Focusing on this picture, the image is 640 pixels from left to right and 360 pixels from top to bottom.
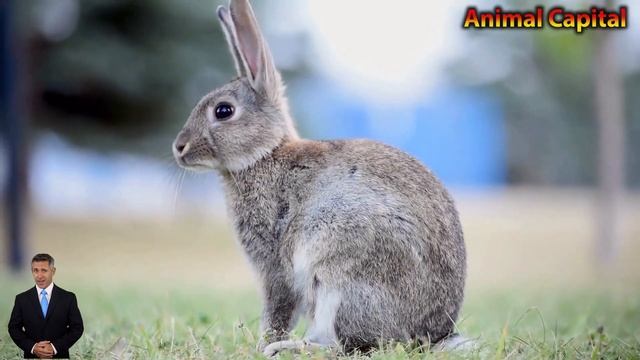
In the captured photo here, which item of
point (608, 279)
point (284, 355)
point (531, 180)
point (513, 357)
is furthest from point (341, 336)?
point (531, 180)

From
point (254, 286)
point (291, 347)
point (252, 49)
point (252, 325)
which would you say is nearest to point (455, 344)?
point (291, 347)

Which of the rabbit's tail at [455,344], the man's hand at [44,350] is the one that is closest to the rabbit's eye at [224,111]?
the man's hand at [44,350]

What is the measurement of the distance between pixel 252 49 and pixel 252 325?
4.84 feet

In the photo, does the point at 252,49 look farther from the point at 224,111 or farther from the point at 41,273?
the point at 41,273

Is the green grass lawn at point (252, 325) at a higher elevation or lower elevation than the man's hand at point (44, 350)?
lower

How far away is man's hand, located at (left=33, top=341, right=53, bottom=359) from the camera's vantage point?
3.38 meters

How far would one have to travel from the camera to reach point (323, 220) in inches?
142

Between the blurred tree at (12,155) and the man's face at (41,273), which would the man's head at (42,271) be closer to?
the man's face at (41,273)

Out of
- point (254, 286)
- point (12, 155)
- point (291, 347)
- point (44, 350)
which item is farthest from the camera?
point (12, 155)

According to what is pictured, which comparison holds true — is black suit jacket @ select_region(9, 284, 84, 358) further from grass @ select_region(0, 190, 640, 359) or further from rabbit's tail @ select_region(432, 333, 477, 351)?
rabbit's tail @ select_region(432, 333, 477, 351)

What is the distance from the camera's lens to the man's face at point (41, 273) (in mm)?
3447

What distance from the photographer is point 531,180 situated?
18.5m

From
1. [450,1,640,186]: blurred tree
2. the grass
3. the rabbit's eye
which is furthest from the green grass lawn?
[450,1,640,186]: blurred tree

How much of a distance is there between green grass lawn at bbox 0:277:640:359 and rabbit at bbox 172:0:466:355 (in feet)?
0.62
